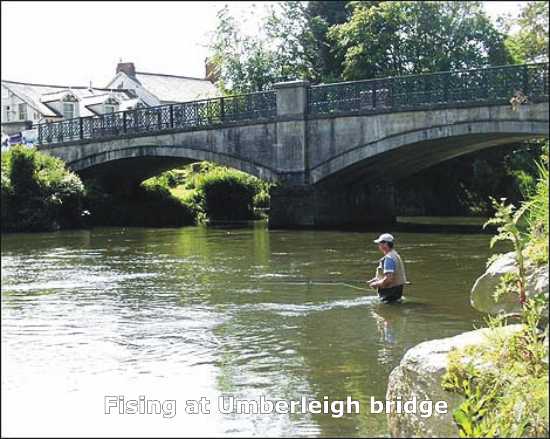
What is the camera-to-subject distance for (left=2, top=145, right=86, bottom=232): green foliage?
1077 inches

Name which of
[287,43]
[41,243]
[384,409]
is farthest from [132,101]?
[384,409]

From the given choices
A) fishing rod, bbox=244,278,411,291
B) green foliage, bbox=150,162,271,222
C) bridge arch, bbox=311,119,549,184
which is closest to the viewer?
fishing rod, bbox=244,278,411,291

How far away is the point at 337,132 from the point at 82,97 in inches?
1318

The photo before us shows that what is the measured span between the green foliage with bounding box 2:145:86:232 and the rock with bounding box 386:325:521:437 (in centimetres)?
2270

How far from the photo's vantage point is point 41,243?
22688mm

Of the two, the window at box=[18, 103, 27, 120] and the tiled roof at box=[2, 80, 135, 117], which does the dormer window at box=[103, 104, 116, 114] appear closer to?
the tiled roof at box=[2, 80, 135, 117]

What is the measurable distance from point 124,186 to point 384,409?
110 feet

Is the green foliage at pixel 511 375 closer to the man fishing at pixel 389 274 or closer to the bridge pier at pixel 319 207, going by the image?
the man fishing at pixel 389 274

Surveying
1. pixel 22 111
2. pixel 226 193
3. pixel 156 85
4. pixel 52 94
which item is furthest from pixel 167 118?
pixel 156 85

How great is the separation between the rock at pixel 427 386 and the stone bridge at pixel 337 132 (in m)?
19.5

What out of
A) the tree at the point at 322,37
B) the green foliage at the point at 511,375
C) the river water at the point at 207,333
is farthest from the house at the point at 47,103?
the green foliage at the point at 511,375

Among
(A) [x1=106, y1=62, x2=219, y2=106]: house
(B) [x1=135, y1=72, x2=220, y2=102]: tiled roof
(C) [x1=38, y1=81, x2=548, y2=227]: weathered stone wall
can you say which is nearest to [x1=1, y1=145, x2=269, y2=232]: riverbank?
(C) [x1=38, y1=81, x2=548, y2=227]: weathered stone wall

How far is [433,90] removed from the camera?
26.8 m

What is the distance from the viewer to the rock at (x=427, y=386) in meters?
5.58
